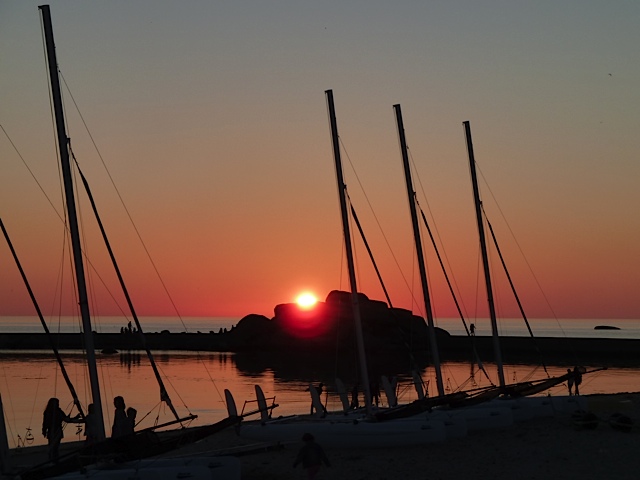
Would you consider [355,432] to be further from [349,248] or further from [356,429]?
[349,248]

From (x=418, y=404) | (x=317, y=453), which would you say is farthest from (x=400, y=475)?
(x=418, y=404)

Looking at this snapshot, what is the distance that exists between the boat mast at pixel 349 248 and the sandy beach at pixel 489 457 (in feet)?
9.58

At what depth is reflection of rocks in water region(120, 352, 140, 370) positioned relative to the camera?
105 meters

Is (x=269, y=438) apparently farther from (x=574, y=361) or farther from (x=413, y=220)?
(x=574, y=361)

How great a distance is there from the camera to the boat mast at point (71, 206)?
23.7m

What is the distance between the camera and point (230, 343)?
5335 inches

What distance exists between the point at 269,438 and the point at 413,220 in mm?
13274

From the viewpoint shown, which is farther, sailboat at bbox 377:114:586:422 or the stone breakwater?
the stone breakwater

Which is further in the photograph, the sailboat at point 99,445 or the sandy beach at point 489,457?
the sandy beach at point 489,457

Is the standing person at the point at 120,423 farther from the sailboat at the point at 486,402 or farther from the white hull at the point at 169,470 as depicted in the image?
the sailboat at the point at 486,402

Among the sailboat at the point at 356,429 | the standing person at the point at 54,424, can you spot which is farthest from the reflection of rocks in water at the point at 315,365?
the standing person at the point at 54,424

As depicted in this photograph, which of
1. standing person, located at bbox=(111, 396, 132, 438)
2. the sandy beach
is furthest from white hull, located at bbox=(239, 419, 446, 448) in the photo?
standing person, located at bbox=(111, 396, 132, 438)

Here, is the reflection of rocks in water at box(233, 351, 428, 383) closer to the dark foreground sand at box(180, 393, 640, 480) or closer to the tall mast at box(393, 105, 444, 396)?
the tall mast at box(393, 105, 444, 396)

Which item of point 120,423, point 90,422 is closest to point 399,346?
point 90,422
